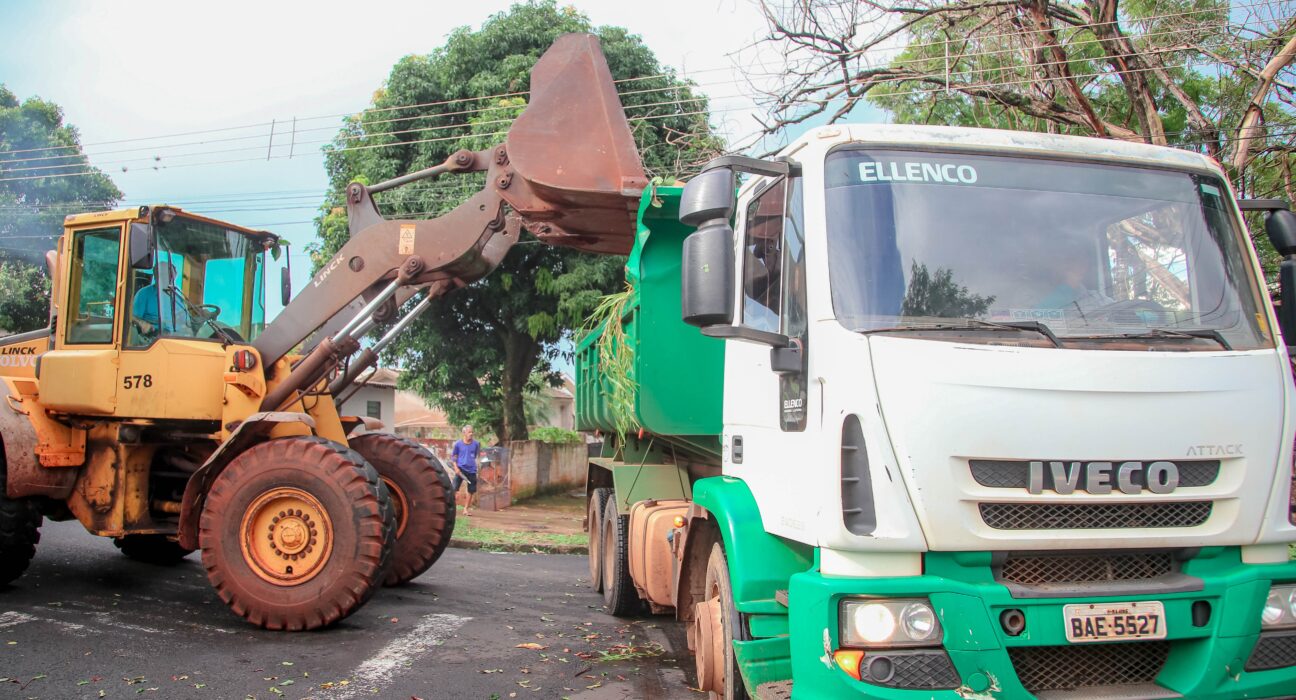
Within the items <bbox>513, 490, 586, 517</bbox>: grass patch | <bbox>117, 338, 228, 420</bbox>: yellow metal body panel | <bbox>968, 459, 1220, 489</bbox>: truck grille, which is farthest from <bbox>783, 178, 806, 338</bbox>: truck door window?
<bbox>513, 490, 586, 517</bbox>: grass patch

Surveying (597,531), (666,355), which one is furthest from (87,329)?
(666,355)

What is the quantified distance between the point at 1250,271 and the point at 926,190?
4.90 ft

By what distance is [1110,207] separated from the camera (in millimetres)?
4199

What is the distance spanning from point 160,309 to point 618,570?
4334 millimetres

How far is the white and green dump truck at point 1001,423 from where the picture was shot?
11.4 feet

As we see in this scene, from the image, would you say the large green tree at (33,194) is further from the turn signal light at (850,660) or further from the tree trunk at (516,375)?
A: the turn signal light at (850,660)

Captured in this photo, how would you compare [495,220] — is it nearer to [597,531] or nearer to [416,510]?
[416,510]

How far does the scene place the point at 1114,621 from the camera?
3521 millimetres

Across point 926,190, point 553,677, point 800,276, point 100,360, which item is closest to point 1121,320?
point 926,190

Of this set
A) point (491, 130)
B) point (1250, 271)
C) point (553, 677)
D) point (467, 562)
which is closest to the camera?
point (1250, 271)

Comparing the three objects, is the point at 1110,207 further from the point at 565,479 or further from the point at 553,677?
the point at 565,479

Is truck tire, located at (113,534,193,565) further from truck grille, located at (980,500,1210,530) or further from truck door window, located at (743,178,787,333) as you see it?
truck grille, located at (980,500,1210,530)

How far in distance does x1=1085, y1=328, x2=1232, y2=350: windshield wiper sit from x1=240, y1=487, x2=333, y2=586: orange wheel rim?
17.9 feet

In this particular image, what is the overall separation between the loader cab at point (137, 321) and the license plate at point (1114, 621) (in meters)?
6.82
